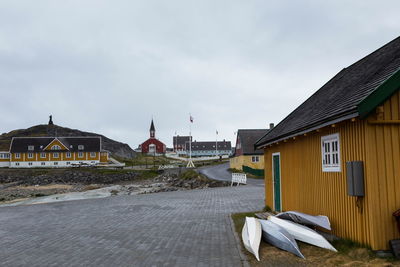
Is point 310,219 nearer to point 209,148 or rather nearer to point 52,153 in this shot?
point 52,153

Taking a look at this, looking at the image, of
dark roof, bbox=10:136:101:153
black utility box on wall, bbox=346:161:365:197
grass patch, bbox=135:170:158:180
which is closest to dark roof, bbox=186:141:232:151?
dark roof, bbox=10:136:101:153

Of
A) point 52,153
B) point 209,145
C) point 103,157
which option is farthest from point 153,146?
point 52,153

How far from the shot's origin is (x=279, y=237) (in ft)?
24.7

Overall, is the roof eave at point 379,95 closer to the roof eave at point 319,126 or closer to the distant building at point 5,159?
the roof eave at point 319,126

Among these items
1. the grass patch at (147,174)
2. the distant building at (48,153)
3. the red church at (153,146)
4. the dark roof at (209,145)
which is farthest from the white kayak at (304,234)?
the dark roof at (209,145)

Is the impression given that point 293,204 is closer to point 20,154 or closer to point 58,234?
point 58,234

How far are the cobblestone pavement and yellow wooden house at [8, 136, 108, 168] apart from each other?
58608 millimetres

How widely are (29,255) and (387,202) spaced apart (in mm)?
8134

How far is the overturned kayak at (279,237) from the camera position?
283 inches

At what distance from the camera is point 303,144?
381 inches

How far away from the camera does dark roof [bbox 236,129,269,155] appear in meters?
44.5

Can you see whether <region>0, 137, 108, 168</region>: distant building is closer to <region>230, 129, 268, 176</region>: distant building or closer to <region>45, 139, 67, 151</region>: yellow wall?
<region>45, 139, 67, 151</region>: yellow wall

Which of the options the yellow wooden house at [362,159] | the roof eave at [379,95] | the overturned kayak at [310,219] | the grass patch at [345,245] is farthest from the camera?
the overturned kayak at [310,219]

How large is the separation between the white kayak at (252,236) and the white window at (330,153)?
224 centimetres
